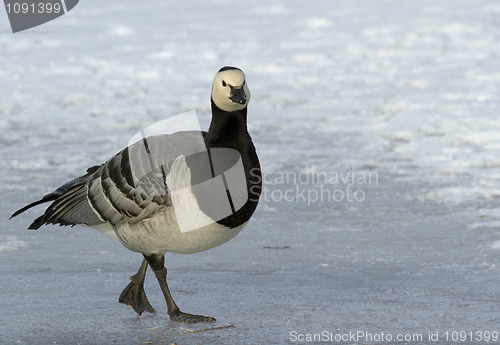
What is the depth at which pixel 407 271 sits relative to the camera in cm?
495

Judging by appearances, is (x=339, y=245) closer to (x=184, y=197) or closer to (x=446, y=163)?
(x=184, y=197)

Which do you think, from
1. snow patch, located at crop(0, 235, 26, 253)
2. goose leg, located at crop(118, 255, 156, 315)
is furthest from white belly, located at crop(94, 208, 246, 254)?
snow patch, located at crop(0, 235, 26, 253)

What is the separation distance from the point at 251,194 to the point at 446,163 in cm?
398

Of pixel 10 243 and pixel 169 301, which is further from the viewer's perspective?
pixel 10 243

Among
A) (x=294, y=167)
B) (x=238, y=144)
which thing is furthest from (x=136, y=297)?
(x=294, y=167)

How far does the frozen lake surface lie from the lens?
4301mm

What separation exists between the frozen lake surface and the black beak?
1.11 m

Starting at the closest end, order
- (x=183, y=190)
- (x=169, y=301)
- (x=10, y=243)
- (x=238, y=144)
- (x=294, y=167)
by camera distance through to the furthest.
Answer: (x=183, y=190), (x=238, y=144), (x=169, y=301), (x=10, y=243), (x=294, y=167)

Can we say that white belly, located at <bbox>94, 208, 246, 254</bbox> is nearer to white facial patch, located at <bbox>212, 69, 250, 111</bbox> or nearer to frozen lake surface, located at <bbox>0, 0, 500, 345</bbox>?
frozen lake surface, located at <bbox>0, 0, 500, 345</bbox>

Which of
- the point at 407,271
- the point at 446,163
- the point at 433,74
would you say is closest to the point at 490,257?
the point at 407,271

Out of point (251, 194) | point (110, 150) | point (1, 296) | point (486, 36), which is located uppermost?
point (251, 194)

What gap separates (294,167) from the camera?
7.67 m

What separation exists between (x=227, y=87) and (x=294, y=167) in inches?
141

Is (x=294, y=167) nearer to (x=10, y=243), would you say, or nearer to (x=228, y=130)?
(x=10, y=243)
